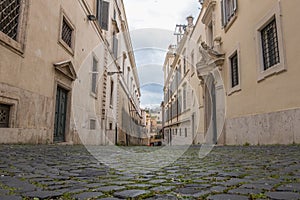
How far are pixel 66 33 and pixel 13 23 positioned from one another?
11.3 feet

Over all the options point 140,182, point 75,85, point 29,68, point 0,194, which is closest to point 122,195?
point 140,182

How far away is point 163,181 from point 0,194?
109 centimetres

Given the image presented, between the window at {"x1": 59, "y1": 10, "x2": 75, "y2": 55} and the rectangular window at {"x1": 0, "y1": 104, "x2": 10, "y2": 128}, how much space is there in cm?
343

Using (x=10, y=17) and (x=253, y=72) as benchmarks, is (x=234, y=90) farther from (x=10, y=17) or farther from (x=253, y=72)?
(x=10, y=17)

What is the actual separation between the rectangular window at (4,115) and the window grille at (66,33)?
160 inches

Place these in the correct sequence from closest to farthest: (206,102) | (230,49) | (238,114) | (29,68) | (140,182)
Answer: (140,182) → (29,68) → (238,114) → (230,49) → (206,102)

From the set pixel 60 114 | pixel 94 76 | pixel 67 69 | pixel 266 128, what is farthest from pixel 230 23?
pixel 60 114

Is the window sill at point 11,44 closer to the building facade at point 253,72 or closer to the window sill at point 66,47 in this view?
the window sill at point 66,47

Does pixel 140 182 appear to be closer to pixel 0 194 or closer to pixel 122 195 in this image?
pixel 122 195

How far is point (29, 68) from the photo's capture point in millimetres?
6234

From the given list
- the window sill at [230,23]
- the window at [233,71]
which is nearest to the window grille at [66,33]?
the window sill at [230,23]

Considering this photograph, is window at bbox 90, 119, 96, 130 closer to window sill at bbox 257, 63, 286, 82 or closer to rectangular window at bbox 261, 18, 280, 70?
window sill at bbox 257, 63, 286, 82

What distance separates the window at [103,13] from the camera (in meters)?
13.5

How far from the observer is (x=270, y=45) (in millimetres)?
6758
